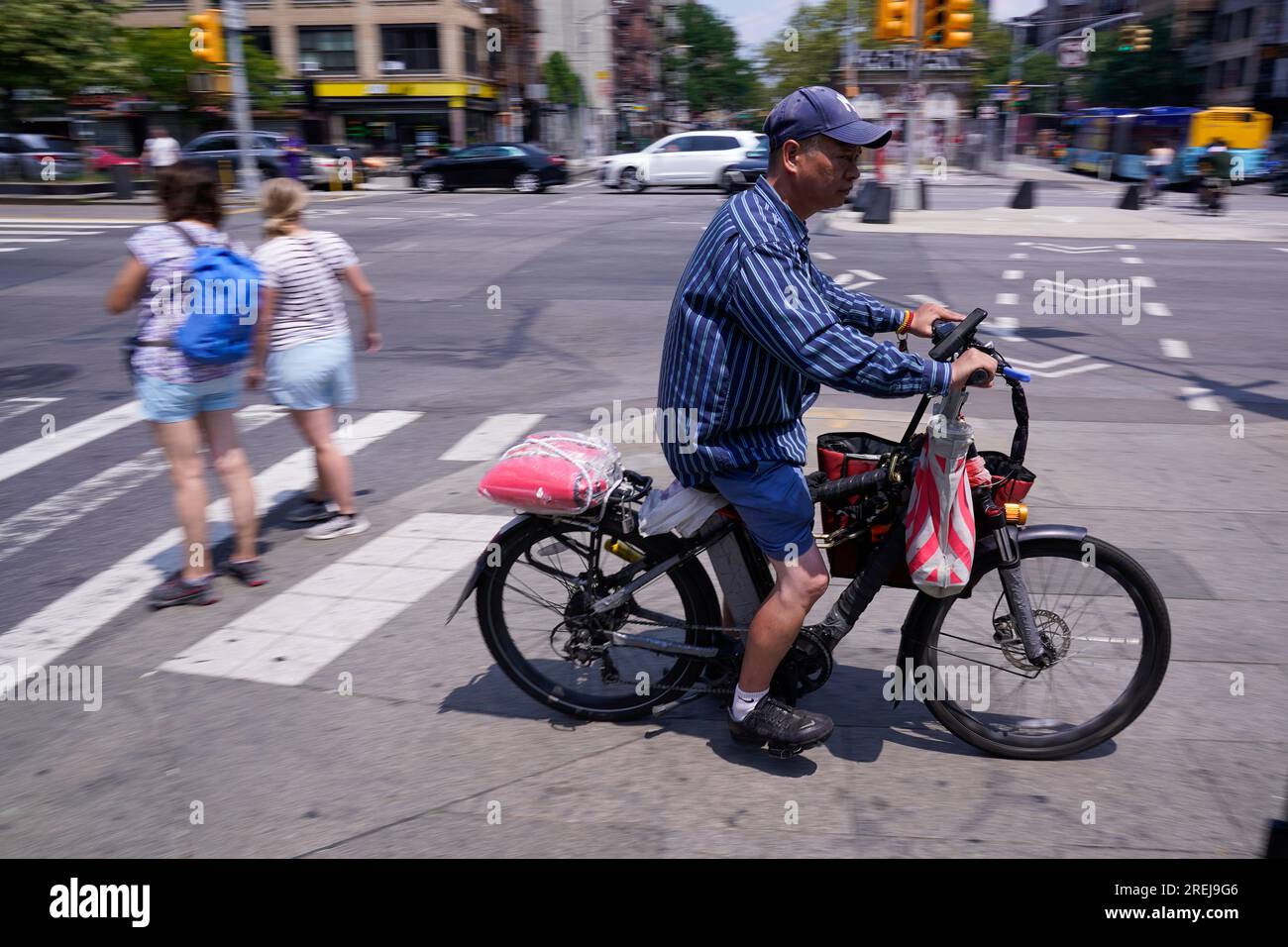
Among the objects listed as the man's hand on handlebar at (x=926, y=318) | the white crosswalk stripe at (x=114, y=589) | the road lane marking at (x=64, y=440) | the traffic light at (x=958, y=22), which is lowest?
the white crosswalk stripe at (x=114, y=589)

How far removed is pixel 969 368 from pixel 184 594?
11.9ft

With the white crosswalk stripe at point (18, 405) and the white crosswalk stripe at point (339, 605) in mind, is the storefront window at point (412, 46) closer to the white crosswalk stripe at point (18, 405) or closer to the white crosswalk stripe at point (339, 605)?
the white crosswalk stripe at point (18, 405)

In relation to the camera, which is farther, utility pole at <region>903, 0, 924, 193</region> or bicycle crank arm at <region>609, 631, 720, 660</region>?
utility pole at <region>903, 0, 924, 193</region>

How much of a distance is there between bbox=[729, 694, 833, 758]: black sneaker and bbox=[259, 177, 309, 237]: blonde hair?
136 inches

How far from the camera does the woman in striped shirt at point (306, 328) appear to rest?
17.4ft

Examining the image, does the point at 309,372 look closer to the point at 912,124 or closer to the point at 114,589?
the point at 114,589

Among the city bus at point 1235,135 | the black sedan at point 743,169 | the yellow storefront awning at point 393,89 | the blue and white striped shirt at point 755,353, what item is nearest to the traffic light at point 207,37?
the black sedan at point 743,169

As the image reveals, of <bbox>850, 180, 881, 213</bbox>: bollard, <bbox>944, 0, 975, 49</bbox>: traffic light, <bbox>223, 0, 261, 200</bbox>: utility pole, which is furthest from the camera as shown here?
<bbox>223, 0, 261, 200</bbox>: utility pole

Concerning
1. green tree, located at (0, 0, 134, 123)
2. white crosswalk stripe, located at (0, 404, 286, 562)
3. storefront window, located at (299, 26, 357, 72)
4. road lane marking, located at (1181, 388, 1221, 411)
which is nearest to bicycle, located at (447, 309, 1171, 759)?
white crosswalk stripe, located at (0, 404, 286, 562)

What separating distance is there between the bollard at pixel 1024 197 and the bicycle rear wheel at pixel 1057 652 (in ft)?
74.3

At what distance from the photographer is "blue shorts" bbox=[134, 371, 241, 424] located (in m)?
4.61

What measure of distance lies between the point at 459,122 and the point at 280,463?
50726 millimetres

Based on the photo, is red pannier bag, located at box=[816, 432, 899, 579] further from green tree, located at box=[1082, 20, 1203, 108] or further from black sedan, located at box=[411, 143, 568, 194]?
green tree, located at box=[1082, 20, 1203, 108]

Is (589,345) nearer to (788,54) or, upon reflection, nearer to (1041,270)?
(1041,270)
